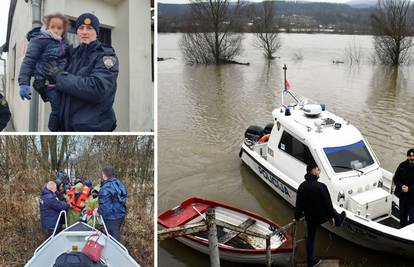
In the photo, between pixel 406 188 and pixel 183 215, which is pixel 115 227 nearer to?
pixel 183 215

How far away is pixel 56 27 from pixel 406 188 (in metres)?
4.79

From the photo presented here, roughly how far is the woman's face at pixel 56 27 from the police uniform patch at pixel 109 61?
1.01 ft

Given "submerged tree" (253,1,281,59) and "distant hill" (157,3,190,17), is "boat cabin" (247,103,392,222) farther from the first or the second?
"submerged tree" (253,1,281,59)

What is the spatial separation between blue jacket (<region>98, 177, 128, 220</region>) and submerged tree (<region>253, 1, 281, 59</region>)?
29.1 metres

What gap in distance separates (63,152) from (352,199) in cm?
455

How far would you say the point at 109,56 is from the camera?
2.89 metres

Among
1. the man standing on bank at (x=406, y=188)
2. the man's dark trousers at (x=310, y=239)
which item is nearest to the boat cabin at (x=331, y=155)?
the man standing on bank at (x=406, y=188)

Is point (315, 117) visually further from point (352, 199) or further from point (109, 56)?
point (109, 56)

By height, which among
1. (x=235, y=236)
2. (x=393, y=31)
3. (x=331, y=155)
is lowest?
(x=235, y=236)

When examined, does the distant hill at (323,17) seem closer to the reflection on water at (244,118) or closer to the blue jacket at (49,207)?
the reflection on water at (244,118)

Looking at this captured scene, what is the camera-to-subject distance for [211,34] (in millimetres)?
18938

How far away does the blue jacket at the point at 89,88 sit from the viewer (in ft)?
9.21

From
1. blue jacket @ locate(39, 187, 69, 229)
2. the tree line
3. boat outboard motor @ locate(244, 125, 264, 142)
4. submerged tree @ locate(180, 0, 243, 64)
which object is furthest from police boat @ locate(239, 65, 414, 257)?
the tree line

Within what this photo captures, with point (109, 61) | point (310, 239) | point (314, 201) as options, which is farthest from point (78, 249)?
point (310, 239)
